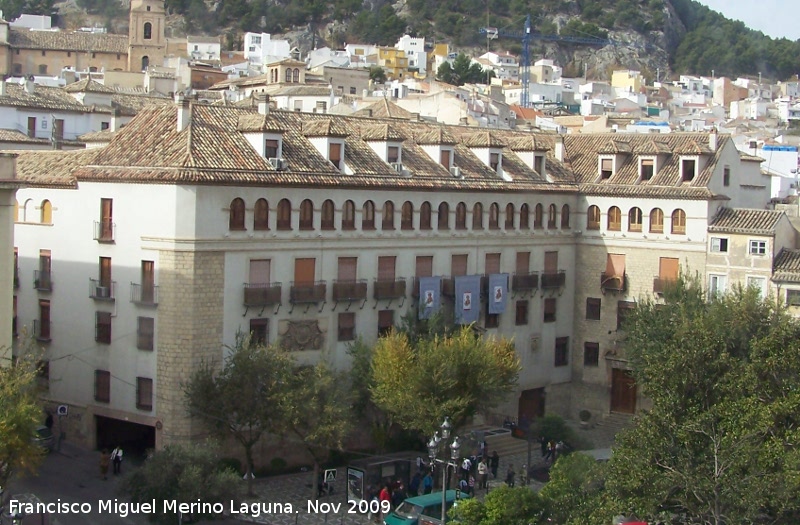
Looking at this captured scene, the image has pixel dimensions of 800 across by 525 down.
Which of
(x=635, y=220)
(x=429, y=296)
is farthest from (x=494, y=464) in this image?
(x=635, y=220)

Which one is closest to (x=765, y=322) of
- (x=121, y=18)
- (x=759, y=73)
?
(x=121, y=18)

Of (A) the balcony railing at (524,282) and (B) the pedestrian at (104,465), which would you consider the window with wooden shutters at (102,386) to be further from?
(A) the balcony railing at (524,282)

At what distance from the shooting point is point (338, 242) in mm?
41469

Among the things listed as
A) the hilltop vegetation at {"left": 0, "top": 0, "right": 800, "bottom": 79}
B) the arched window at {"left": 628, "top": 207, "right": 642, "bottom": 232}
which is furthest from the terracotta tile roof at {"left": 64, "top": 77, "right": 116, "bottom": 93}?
the hilltop vegetation at {"left": 0, "top": 0, "right": 800, "bottom": 79}

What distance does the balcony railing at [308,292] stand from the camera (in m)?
39.9

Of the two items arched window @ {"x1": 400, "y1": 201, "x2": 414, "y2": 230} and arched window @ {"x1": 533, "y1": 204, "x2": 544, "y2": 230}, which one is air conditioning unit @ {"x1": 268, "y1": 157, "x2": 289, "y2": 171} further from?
arched window @ {"x1": 533, "y1": 204, "x2": 544, "y2": 230}

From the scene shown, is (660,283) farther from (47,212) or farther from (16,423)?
(16,423)

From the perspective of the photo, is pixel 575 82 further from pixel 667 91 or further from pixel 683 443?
pixel 683 443

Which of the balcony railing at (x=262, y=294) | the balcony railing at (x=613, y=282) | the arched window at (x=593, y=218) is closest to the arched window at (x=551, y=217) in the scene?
the arched window at (x=593, y=218)

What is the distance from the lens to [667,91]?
501 feet

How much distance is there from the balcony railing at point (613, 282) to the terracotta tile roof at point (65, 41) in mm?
85572

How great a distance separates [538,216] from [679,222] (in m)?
5.66

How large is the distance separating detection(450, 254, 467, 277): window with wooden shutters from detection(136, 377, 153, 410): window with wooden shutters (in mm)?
13153

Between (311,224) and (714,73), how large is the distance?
161 meters
